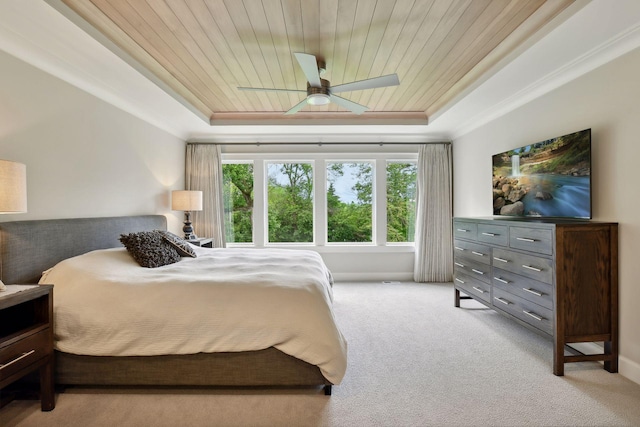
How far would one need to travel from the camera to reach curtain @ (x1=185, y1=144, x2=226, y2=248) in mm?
5121

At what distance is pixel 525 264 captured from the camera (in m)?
2.63

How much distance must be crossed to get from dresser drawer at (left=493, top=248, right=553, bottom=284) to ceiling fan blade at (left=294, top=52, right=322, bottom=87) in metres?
2.27

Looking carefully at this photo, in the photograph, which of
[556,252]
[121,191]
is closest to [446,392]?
[556,252]

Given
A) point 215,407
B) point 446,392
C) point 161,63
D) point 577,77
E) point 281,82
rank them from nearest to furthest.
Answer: point 215,407, point 446,392, point 577,77, point 161,63, point 281,82

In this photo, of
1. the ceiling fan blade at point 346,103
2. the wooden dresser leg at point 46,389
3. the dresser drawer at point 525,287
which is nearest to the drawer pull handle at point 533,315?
the dresser drawer at point 525,287

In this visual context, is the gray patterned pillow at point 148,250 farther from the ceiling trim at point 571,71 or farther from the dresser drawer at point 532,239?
the ceiling trim at point 571,71

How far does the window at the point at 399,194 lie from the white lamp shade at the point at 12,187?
4.54 m

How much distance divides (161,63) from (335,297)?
3280mm

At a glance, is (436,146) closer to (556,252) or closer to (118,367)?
(556,252)

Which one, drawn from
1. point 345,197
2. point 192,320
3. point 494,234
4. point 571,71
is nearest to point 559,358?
point 494,234

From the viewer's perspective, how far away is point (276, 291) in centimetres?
208

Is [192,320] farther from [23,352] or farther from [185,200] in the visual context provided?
[185,200]

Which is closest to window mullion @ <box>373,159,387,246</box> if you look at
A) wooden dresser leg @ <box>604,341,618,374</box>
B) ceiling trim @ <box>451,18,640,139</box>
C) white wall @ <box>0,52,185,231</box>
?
ceiling trim @ <box>451,18,640,139</box>

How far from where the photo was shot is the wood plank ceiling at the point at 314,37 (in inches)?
84.4
